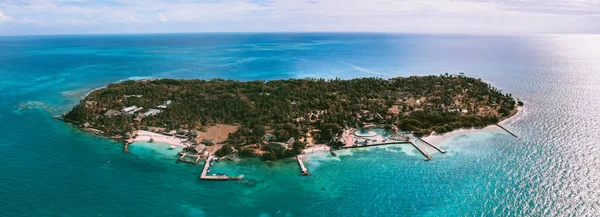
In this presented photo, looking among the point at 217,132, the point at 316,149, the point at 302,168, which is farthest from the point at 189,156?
the point at 316,149

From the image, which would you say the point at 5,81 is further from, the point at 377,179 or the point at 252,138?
the point at 377,179

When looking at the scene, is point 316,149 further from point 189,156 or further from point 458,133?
point 458,133

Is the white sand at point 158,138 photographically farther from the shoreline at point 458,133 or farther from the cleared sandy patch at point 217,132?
A: the shoreline at point 458,133

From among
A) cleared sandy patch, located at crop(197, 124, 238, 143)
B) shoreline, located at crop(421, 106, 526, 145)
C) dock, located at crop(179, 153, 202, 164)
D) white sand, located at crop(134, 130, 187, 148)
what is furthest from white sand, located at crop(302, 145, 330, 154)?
white sand, located at crop(134, 130, 187, 148)

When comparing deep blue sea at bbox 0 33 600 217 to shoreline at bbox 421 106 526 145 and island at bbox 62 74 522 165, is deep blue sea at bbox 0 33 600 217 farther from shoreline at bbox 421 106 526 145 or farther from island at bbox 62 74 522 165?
island at bbox 62 74 522 165

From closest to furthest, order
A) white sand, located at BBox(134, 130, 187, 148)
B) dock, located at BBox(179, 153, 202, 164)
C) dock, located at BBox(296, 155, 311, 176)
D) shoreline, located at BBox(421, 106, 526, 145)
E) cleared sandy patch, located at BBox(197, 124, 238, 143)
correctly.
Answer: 1. dock, located at BBox(296, 155, 311, 176)
2. dock, located at BBox(179, 153, 202, 164)
3. white sand, located at BBox(134, 130, 187, 148)
4. cleared sandy patch, located at BBox(197, 124, 238, 143)
5. shoreline, located at BBox(421, 106, 526, 145)

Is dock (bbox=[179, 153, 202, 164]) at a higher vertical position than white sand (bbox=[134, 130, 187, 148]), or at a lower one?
lower

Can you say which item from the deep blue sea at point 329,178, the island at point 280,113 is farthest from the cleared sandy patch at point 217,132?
the deep blue sea at point 329,178
